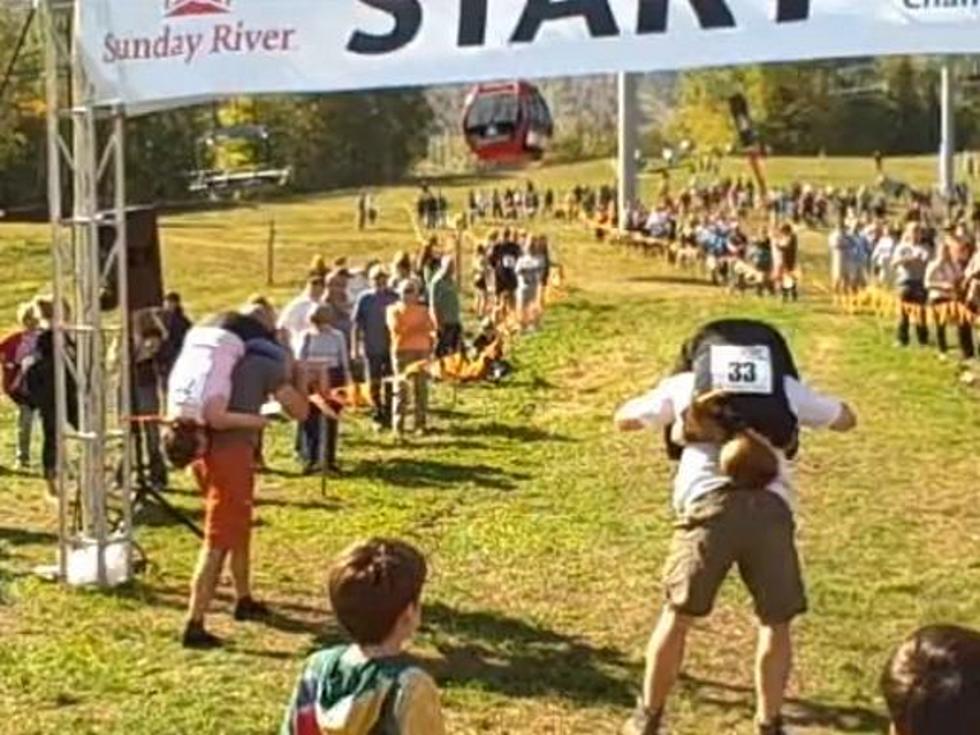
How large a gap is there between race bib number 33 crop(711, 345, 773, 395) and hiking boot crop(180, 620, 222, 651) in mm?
3202

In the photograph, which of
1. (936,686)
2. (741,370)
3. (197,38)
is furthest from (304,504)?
(936,686)

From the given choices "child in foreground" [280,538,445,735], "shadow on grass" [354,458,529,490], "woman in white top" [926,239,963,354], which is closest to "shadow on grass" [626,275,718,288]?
"woman in white top" [926,239,963,354]

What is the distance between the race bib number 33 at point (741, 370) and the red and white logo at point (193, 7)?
3.86 metres

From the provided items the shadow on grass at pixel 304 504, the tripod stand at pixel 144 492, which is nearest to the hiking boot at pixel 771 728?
the tripod stand at pixel 144 492

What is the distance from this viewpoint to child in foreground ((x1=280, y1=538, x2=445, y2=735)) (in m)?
4.09

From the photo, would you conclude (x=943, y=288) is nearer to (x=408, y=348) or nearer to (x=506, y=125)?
(x=506, y=125)

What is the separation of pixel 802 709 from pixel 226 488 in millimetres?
2733

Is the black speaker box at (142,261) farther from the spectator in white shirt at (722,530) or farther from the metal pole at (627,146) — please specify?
the metal pole at (627,146)

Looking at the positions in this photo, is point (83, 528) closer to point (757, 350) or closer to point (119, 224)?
point (119, 224)

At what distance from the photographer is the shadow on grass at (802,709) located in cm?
766

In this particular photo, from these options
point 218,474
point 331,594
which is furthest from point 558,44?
point 331,594

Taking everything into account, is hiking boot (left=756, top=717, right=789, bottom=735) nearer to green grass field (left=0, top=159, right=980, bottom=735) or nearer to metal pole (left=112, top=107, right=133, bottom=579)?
green grass field (left=0, top=159, right=980, bottom=735)

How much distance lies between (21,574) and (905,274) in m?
15.9

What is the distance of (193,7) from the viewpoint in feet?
31.1
